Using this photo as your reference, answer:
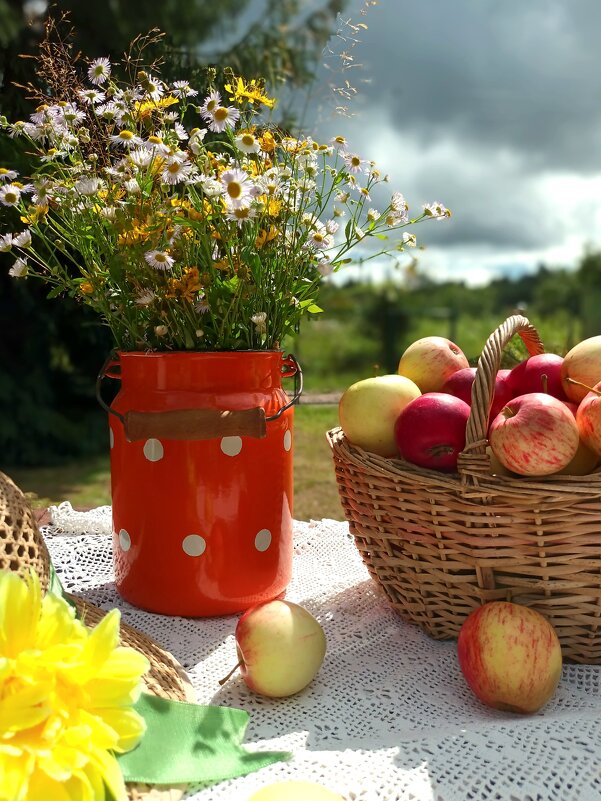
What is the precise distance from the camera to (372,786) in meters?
0.72

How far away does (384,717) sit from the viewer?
0.90m

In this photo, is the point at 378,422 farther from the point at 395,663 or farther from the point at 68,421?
the point at 68,421

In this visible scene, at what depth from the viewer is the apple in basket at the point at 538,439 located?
90cm

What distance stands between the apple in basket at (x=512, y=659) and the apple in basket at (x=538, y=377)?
13.7 inches

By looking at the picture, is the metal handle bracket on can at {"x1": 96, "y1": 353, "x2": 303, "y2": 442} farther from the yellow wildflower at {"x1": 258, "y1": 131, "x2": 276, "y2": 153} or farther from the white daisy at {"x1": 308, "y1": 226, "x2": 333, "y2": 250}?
the yellow wildflower at {"x1": 258, "y1": 131, "x2": 276, "y2": 153}

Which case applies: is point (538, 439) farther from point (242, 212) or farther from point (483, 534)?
point (242, 212)

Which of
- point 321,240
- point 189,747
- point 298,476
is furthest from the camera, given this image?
point 298,476

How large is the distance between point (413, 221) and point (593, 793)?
0.80m

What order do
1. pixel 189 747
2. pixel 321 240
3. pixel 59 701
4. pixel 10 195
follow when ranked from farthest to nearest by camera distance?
pixel 321 240 < pixel 10 195 < pixel 189 747 < pixel 59 701

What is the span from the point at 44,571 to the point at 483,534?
20.8 inches

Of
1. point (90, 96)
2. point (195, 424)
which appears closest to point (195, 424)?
point (195, 424)

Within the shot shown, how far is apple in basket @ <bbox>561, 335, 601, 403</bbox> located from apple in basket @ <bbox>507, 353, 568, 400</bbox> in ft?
0.12

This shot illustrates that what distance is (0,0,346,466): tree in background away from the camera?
227 cm

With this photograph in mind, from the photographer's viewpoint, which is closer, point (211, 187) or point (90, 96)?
point (211, 187)
